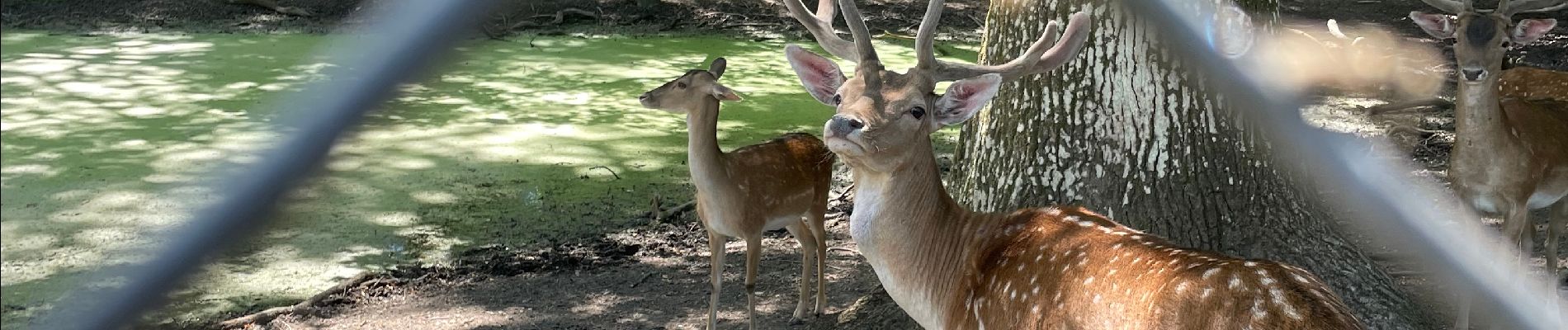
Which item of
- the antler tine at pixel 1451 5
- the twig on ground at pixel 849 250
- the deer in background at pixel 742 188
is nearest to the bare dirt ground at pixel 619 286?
the twig on ground at pixel 849 250

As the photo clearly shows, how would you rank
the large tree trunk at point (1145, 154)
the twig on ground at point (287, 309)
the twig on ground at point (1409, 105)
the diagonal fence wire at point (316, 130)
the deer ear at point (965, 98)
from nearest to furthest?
1. the diagonal fence wire at point (316, 130)
2. the deer ear at point (965, 98)
3. the large tree trunk at point (1145, 154)
4. the twig on ground at point (287, 309)
5. the twig on ground at point (1409, 105)

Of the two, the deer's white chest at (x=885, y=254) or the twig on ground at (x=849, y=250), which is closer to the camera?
the deer's white chest at (x=885, y=254)

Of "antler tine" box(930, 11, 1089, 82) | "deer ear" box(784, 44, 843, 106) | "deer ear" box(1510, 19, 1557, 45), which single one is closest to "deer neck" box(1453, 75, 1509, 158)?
"deer ear" box(1510, 19, 1557, 45)

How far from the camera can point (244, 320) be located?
16.8ft

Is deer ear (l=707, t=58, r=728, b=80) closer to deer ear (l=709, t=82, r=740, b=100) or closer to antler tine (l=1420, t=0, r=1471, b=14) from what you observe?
deer ear (l=709, t=82, r=740, b=100)

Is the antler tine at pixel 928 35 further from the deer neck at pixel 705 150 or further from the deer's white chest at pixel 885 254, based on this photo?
the deer neck at pixel 705 150

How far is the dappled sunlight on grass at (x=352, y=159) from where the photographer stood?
236 inches

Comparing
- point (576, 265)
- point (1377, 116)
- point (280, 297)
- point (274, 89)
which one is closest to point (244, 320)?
point (280, 297)

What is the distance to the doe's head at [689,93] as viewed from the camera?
5434 millimetres

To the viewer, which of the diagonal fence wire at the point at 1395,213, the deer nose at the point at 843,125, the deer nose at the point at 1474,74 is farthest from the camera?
the deer nose at the point at 1474,74

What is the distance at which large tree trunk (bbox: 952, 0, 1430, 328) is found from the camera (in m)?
4.07

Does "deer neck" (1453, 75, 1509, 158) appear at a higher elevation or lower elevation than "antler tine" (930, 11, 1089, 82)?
lower

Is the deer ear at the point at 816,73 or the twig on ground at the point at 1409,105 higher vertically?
the deer ear at the point at 816,73

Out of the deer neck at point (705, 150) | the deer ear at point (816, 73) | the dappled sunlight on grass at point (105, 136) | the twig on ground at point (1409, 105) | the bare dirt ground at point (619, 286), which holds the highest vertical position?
the deer ear at point (816, 73)
